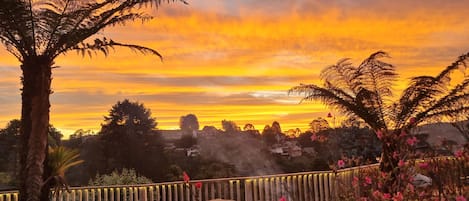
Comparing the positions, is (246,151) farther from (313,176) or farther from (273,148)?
(313,176)

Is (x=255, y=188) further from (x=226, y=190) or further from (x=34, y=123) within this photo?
(x=34, y=123)

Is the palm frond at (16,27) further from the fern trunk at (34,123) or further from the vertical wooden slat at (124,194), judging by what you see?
the vertical wooden slat at (124,194)

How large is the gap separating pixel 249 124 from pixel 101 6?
18.9ft

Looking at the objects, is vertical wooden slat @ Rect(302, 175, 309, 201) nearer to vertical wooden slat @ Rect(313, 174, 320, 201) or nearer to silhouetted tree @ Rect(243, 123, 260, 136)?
vertical wooden slat @ Rect(313, 174, 320, 201)

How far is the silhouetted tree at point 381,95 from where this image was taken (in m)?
9.46

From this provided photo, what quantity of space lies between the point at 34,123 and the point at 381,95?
215 inches

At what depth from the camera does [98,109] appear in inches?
445

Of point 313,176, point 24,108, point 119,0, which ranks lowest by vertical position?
point 313,176

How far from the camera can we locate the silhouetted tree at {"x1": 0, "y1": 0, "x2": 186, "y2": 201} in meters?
6.19

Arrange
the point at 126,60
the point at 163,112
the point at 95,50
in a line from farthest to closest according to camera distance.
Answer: the point at 163,112 < the point at 126,60 < the point at 95,50

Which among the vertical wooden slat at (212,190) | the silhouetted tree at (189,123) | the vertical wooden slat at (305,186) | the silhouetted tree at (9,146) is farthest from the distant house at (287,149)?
the silhouetted tree at (9,146)

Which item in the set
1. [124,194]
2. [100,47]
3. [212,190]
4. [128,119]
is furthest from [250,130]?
[100,47]

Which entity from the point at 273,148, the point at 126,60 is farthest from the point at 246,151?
the point at 126,60

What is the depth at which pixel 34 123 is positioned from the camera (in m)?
6.27
